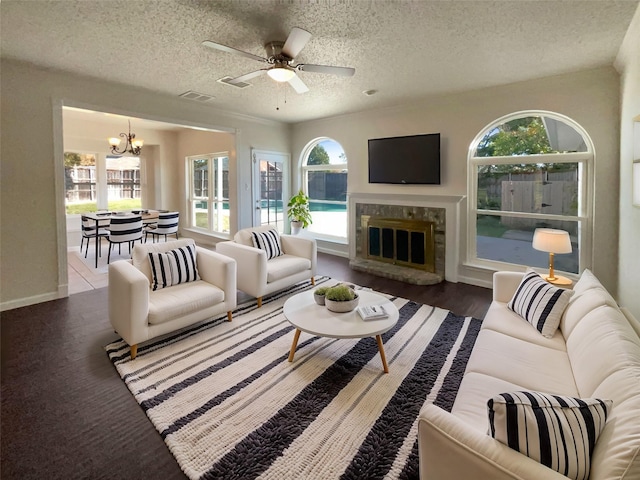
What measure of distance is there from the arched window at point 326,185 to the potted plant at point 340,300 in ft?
13.0

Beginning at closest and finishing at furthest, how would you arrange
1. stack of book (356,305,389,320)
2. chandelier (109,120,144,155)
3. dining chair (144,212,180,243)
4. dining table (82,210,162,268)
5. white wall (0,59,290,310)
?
stack of book (356,305,389,320) < white wall (0,59,290,310) < dining table (82,210,162,268) < chandelier (109,120,144,155) < dining chair (144,212,180,243)

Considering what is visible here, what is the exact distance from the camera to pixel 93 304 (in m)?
3.80

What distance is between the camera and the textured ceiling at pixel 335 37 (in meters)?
2.38

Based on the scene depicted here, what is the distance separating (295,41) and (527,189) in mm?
3512

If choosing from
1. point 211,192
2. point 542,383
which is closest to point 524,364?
point 542,383

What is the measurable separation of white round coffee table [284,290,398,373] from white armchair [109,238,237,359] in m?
0.78

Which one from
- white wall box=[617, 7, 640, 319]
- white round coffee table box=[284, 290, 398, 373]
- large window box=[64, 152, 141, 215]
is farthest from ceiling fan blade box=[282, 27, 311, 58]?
large window box=[64, 152, 141, 215]

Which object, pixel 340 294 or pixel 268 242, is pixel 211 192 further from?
pixel 340 294

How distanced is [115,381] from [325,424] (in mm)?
1562

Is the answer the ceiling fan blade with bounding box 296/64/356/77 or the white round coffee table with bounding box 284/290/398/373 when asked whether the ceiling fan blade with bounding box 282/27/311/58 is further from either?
the white round coffee table with bounding box 284/290/398/373

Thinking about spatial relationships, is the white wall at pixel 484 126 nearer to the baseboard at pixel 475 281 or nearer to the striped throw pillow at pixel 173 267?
the baseboard at pixel 475 281

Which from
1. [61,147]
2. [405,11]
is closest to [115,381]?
[61,147]

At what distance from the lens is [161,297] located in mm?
2922

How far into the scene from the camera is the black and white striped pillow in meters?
4.19
